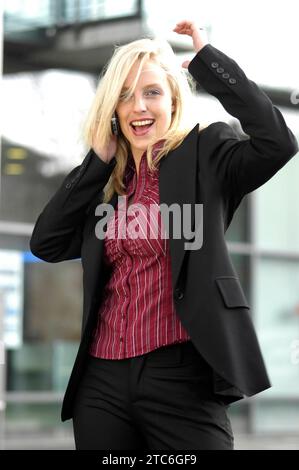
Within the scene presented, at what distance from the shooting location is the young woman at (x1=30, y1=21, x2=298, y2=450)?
265cm

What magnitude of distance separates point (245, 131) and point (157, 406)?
0.76 m

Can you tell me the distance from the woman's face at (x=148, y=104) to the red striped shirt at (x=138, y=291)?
0.22 feet

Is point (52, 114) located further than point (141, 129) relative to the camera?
Yes

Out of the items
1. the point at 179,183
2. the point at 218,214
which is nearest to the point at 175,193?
the point at 179,183

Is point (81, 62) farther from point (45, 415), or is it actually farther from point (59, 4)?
point (45, 415)

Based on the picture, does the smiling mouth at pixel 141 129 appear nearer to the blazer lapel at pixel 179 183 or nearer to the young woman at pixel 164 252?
the young woman at pixel 164 252

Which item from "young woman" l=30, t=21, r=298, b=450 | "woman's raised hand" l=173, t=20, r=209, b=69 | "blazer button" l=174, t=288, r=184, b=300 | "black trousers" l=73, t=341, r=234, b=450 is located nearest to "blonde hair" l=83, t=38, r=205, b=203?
"young woman" l=30, t=21, r=298, b=450

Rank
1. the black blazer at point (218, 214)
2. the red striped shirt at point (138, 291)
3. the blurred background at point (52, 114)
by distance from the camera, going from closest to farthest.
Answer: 1. the black blazer at point (218, 214)
2. the red striped shirt at point (138, 291)
3. the blurred background at point (52, 114)

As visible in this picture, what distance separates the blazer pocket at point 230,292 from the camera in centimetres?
264

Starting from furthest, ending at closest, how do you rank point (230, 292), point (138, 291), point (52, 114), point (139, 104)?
point (52, 114)
point (139, 104)
point (138, 291)
point (230, 292)

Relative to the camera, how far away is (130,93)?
296 cm

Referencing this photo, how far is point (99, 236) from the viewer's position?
2.93m

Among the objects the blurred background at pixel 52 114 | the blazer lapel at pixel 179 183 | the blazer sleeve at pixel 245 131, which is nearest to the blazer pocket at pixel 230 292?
the blazer lapel at pixel 179 183

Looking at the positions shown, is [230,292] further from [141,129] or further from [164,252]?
[141,129]
